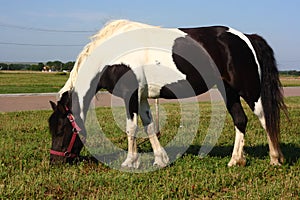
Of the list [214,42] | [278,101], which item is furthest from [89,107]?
[278,101]

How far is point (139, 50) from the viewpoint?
6195 mm

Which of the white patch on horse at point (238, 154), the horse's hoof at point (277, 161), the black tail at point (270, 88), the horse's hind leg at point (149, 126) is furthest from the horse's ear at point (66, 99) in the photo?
the horse's hoof at point (277, 161)

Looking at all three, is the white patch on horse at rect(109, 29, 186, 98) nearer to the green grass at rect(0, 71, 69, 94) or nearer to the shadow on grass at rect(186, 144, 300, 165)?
the shadow on grass at rect(186, 144, 300, 165)

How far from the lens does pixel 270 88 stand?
6.40 m

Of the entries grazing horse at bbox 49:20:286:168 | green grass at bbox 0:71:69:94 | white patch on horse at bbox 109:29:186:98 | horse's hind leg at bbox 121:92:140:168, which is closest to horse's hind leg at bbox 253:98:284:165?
grazing horse at bbox 49:20:286:168

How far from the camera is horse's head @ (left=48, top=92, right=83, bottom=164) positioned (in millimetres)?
6059

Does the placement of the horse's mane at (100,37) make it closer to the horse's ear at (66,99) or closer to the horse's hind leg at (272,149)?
the horse's ear at (66,99)

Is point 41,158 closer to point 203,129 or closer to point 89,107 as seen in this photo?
point 89,107

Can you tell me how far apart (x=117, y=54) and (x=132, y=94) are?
0.64 meters

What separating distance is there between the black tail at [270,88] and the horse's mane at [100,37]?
190 cm

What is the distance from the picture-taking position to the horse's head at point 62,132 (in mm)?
6059

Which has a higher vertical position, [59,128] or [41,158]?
[59,128]

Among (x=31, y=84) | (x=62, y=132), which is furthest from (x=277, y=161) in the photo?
(x=31, y=84)

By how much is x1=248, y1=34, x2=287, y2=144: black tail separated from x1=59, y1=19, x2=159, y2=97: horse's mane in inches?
74.6
